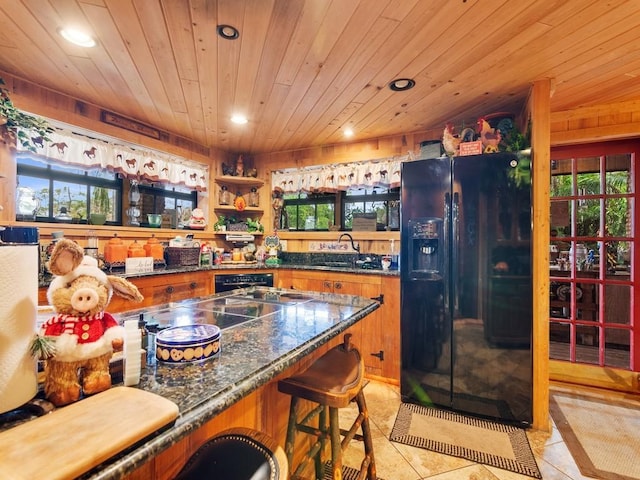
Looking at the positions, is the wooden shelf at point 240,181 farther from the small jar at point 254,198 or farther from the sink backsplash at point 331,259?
the sink backsplash at point 331,259

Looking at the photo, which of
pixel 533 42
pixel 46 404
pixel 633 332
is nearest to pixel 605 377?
pixel 633 332

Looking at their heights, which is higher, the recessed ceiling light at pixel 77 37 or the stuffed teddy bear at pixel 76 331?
the recessed ceiling light at pixel 77 37

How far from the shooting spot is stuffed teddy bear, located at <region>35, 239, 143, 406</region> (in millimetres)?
609

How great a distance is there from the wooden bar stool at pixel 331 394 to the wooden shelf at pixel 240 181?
117 inches

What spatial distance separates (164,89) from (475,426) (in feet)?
10.8

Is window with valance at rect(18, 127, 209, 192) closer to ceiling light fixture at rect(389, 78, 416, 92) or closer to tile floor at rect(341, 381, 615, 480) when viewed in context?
ceiling light fixture at rect(389, 78, 416, 92)

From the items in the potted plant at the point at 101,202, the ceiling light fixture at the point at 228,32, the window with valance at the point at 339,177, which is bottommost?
the potted plant at the point at 101,202

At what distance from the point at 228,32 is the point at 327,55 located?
0.57 m

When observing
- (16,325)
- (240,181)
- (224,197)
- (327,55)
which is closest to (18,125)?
(224,197)

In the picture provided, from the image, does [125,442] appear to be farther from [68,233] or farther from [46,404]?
[68,233]

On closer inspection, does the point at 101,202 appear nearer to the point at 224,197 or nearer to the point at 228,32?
the point at 224,197

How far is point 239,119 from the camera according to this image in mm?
2992

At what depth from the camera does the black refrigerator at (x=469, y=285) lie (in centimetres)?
218

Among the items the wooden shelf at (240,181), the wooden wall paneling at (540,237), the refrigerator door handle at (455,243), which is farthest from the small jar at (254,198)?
the wooden wall paneling at (540,237)
